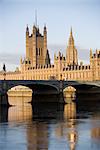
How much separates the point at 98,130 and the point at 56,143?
475cm

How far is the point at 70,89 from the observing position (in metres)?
62.1

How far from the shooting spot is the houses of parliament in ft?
251

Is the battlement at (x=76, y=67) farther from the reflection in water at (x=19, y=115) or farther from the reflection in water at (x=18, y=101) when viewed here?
the reflection in water at (x=19, y=115)

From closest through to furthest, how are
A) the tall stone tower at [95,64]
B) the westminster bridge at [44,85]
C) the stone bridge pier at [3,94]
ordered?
1. the stone bridge pier at [3,94]
2. the westminster bridge at [44,85]
3. the tall stone tower at [95,64]

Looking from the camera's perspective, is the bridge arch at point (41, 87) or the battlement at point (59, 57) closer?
the bridge arch at point (41, 87)

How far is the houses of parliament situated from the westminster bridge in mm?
18108

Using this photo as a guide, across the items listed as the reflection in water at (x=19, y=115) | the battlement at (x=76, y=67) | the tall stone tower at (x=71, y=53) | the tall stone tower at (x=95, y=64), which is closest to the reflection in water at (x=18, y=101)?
the reflection in water at (x=19, y=115)

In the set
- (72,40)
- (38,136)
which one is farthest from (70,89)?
(38,136)

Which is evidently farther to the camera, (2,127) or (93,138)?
(2,127)

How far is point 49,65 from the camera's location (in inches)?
3536

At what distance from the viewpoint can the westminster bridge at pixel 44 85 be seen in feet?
144

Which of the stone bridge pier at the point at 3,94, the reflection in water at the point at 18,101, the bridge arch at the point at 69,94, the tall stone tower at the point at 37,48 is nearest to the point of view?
the stone bridge pier at the point at 3,94

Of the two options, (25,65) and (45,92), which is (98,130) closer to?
(45,92)

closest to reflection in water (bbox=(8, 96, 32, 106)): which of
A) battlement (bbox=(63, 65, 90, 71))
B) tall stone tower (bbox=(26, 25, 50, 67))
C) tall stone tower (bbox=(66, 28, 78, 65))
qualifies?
battlement (bbox=(63, 65, 90, 71))
